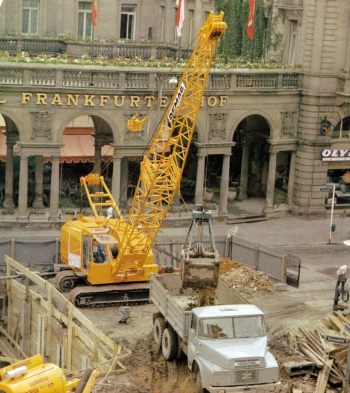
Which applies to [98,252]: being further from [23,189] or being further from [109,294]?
[23,189]

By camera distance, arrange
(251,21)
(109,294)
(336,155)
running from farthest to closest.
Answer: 1. (336,155)
2. (251,21)
3. (109,294)

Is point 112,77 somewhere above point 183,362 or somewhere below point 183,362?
above

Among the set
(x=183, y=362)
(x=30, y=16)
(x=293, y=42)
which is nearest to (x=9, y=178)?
(x=30, y=16)

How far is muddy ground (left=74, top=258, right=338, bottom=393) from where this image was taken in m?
40.0

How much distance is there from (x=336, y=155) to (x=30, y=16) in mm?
23808

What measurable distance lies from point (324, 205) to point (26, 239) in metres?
20.0

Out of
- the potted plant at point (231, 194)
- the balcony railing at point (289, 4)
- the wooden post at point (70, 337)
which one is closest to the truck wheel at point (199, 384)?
the wooden post at point (70, 337)

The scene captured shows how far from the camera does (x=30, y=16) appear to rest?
77.1 metres

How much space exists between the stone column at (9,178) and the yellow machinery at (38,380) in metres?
29.2

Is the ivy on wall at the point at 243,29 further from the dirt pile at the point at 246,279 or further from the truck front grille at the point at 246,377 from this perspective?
the truck front grille at the point at 246,377

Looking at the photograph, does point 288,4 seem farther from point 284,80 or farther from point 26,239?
point 26,239

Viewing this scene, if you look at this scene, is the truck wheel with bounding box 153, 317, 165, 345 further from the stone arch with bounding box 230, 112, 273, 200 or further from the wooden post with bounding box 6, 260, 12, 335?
the stone arch with bounding box 230, 112, 273, 200

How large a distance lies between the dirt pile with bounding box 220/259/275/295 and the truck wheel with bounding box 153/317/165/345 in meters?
9.12

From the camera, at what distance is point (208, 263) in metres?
42.5
